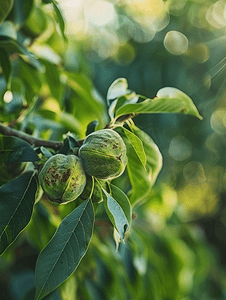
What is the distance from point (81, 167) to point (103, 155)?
46mm

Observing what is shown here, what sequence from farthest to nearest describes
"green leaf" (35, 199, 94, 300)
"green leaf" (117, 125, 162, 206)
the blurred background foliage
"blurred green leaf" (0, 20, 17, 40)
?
the blurred background foliage, "blurred green leaf" (0, 20, 17, 40), "green leaf" (117, 125, 162, 206), "green leaf" (35, 199, 94, 300)

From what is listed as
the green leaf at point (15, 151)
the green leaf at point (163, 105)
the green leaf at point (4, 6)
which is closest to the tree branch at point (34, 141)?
the green leaf at point (15, 151)

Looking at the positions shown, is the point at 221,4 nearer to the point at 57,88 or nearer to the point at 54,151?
the point at 57,88

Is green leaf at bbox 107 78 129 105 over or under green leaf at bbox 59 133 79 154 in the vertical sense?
over

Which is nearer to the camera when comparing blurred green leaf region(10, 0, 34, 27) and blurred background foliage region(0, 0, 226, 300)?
blurred green leaf region(10, 0, 34, 27)

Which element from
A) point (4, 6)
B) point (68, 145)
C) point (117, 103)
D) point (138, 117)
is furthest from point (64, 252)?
point (138, 117)

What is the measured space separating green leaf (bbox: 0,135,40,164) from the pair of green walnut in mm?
76

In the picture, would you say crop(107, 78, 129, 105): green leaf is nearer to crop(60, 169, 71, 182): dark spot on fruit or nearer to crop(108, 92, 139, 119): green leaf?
crop(108, 92, 139, 119): green leaf

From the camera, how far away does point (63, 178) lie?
0.50 meters

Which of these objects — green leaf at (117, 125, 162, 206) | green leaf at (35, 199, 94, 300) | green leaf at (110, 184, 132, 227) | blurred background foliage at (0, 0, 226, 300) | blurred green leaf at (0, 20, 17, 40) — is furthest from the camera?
blurred background foliage at (0, 0, 226, 300)

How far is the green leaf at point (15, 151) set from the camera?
59 centimetres

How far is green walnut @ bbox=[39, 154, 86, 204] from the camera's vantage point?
501mm

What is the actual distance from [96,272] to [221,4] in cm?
296

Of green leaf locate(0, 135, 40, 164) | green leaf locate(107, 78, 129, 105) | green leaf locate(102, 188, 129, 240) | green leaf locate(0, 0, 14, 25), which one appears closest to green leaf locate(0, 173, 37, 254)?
green leaf locate(0, 135, 40, 164)
